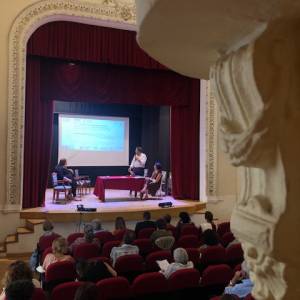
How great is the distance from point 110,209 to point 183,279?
4.66 meters

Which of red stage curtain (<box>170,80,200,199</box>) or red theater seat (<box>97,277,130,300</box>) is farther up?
red stage curtain (<box>170,80,200,199</box>)

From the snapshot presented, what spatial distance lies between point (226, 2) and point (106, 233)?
15.9ft

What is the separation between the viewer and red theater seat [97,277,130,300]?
122 inches

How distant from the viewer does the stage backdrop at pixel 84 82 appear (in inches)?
308

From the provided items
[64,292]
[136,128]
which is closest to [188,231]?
[64,292]

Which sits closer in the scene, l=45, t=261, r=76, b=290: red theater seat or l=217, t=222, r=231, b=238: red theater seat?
l=45, t=261, r=76, b=290: red theater seat

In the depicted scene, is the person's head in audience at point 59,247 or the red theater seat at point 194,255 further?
the red theater seat at point 194,255

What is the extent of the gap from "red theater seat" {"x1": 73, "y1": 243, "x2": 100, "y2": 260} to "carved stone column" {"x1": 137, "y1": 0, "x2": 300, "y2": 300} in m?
3.61

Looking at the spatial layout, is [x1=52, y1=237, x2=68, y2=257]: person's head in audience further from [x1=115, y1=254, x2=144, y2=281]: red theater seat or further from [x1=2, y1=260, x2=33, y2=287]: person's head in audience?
[x1=2, y1=260, x2=33, y2=287]: person's head in audience

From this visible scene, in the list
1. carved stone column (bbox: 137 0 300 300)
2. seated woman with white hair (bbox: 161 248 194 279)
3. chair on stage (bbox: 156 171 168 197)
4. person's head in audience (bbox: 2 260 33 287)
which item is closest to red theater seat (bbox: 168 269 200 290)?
seated woman with white hair (bbox: 161 248 194 279)

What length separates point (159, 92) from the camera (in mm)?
9203

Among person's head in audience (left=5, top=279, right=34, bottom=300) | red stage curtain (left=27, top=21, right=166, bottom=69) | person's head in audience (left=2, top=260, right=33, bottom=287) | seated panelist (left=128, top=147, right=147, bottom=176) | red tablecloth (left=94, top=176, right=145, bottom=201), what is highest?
red stage curtain (left=27, top=21, right=166, bottom=69)

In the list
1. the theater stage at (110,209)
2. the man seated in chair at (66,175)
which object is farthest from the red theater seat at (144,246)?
the man seated in chair at (66,175)

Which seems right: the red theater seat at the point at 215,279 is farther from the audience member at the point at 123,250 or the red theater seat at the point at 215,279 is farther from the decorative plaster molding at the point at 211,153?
the decorative plaster molding at the point at 211,153
